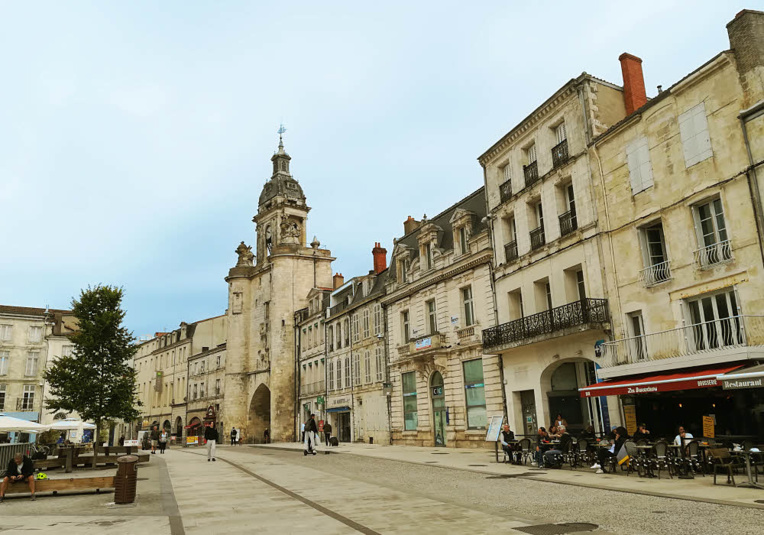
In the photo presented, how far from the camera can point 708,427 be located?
46.9 ft

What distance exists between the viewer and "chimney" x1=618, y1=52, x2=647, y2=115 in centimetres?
2050

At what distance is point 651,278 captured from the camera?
16.7 meters

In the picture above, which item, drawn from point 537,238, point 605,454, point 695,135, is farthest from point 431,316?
point 695,135

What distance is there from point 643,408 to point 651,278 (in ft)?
12.1

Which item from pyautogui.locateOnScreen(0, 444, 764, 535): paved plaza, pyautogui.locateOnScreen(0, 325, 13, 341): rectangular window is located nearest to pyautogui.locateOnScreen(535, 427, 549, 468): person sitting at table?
pyautogui.locateOnScreen(0, 444, 764, 535): paved plaza

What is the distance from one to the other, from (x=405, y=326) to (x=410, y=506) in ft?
69.6

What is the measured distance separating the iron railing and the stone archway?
37.0m

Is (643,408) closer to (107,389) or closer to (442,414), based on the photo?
(442,414)

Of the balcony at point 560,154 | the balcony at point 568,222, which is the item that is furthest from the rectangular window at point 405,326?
the balcony at point 560,154

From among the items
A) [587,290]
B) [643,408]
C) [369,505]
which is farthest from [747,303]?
[369,505]

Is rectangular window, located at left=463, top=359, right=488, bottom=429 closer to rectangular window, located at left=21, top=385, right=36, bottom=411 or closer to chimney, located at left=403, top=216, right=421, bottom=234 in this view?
chimney, located at left=403, top=216, right=421, bottom=234

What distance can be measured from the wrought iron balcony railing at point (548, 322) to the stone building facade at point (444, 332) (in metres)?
1.46

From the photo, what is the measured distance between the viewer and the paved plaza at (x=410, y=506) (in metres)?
7.52

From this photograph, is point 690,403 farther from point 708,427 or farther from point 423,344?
point 423,344
